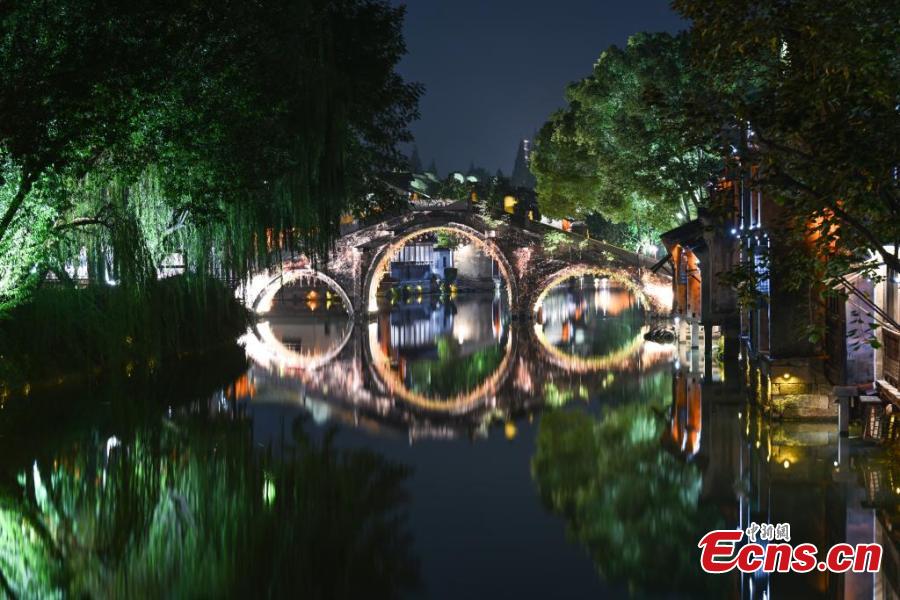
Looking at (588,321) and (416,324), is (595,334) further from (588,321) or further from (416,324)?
(416,324)

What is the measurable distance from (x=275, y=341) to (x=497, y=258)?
42.6 feet

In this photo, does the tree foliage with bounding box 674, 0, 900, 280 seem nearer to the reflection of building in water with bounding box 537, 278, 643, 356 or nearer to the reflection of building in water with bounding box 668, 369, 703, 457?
the reflection of building in water with bounding box 668, 369, 703, 457

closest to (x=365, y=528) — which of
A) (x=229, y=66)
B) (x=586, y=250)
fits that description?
(x=229, y=66)

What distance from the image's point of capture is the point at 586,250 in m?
45.5

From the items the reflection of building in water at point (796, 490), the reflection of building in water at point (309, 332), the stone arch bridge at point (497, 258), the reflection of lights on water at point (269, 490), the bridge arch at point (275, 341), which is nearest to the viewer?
the reflection of building in water at point (796, 490)

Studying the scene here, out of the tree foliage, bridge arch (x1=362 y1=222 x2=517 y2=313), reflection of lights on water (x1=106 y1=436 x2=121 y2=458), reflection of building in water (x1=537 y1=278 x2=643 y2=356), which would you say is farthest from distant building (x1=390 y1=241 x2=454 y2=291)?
the tree foliage

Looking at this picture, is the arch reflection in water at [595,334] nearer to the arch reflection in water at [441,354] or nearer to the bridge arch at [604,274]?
the bridge arch at [604,274]

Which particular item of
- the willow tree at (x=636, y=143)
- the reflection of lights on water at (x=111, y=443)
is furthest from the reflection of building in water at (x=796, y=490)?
the willow tree at (x=636, y=143)

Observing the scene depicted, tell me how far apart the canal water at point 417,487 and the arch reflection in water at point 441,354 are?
281 millimetres

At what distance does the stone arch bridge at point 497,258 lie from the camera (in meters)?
45.3

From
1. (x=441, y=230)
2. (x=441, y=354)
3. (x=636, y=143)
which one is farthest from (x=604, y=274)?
(x=441, y=354)

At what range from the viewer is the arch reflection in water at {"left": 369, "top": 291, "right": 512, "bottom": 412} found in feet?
78.0

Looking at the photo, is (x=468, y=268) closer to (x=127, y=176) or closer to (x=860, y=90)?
(x=127, y=176)

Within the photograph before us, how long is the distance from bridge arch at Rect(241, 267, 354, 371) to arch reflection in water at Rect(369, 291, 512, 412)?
149 cm
